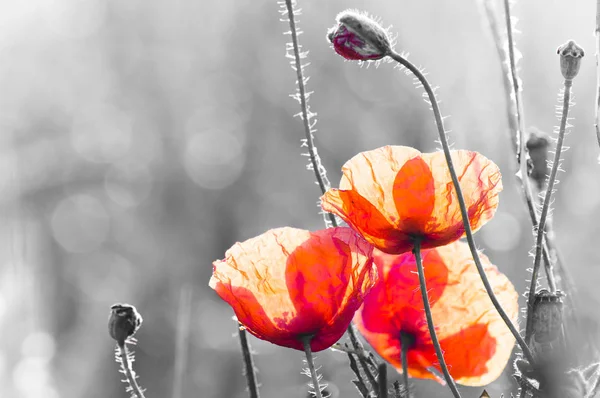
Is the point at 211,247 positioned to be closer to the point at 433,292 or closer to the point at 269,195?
the point at 269,195

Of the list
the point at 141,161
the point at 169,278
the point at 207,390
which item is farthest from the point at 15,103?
the point at 207,390

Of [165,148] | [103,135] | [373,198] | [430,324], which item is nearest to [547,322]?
[430,324]

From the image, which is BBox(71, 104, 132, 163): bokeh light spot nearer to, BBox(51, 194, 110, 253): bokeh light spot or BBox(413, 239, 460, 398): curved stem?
BBox(51, 194, 110, 253): bokeh light spot

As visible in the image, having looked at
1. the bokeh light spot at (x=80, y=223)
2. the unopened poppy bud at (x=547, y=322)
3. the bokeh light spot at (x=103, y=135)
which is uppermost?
the bokeh light spot at (x=103, y=135)

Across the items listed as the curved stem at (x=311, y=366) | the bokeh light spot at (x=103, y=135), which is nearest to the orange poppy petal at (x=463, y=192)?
the curved stem at (x=311, y=366)

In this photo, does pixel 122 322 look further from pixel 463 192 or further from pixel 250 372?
pixel 463 192

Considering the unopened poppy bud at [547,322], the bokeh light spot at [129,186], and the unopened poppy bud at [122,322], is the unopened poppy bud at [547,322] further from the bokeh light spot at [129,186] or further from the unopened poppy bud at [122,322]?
the bokeh light spot at [129,186]

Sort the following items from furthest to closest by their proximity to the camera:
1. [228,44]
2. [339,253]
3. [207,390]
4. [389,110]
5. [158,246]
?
[228,44] → [158,246] → [389,110] → [207,390] → [339,253]
